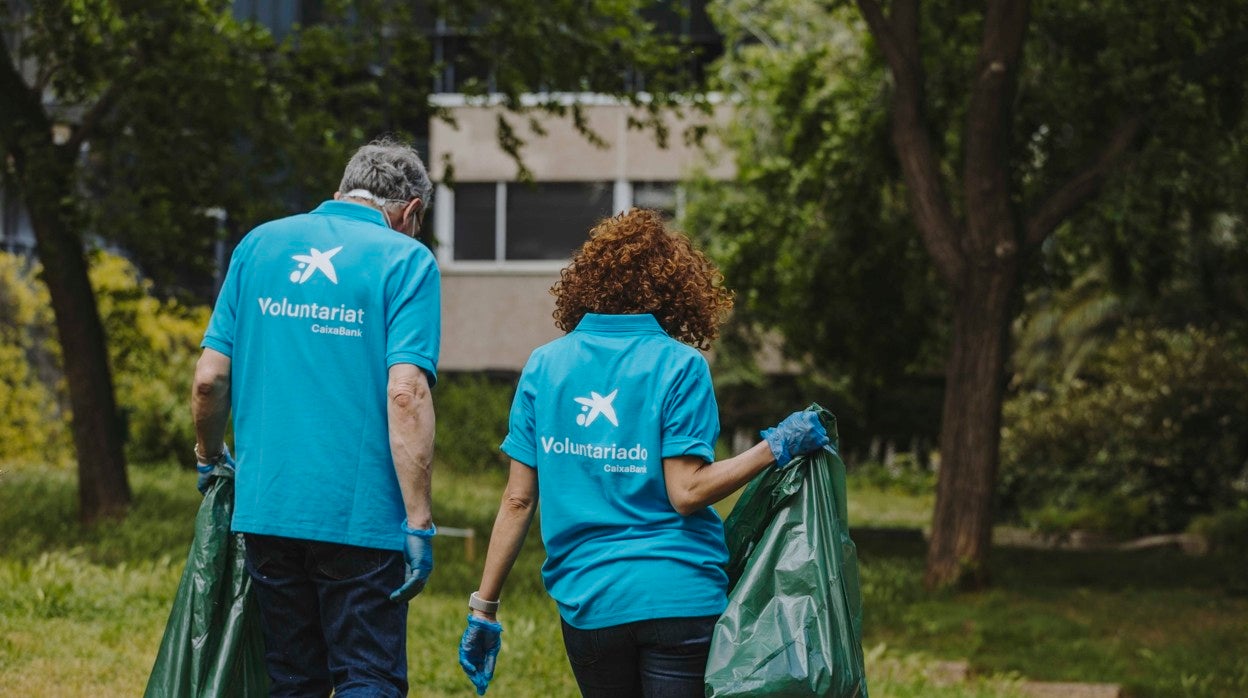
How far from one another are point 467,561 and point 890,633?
3844mm

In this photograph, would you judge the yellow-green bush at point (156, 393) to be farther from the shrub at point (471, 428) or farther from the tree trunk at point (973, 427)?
the tree trunk at point (973, 427)

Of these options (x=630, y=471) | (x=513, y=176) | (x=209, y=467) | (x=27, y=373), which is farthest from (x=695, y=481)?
(x=513, y=176)

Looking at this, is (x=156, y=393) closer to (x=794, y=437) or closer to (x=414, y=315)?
(x=414, y=315)

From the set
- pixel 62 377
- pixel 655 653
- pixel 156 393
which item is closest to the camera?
pixel 655 653

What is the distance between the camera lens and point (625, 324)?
3699 millimetres

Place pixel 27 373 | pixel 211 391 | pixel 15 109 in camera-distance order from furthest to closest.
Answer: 1. pixel 27 373
2. pixel 15 109
3. pixel 211 391

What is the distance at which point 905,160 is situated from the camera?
1268 cm

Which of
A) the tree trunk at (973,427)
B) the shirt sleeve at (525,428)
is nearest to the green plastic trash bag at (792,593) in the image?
the shirt sleeve at (525,428)

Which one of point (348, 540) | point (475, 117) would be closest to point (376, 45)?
point (348, 540)

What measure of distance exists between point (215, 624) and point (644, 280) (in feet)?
5.20

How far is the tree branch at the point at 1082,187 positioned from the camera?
483 inches

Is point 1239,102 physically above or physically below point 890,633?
above

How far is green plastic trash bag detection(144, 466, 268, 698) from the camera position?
4262 millimetres

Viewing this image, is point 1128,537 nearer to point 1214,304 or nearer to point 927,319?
point 1214,304
